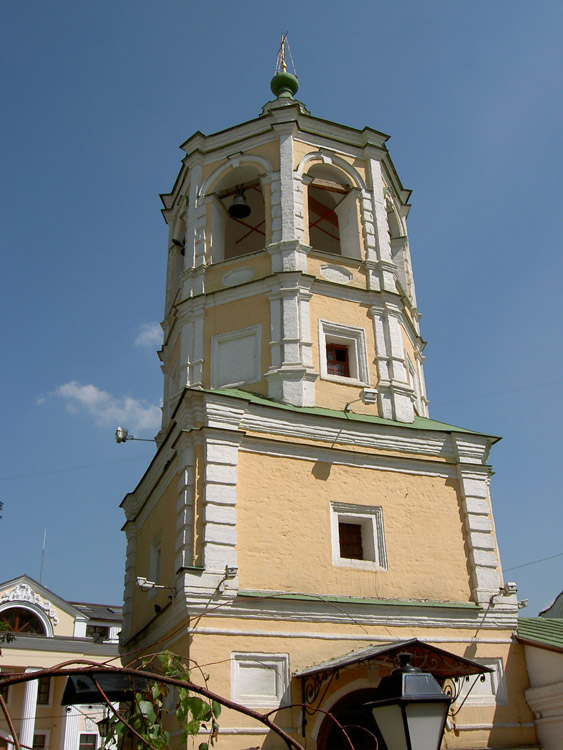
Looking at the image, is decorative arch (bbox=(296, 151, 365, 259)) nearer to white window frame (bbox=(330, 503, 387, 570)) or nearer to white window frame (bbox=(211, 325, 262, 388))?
white window frame (bbox=(211, 325, 262, 388))

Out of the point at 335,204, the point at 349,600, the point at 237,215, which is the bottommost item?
the point at 349,600

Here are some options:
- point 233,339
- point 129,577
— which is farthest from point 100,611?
point 233,339

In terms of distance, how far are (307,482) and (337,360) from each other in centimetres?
298

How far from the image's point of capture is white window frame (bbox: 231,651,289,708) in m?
9.84

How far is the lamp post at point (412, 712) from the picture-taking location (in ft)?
13.7

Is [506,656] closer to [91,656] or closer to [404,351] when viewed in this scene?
[404,351]

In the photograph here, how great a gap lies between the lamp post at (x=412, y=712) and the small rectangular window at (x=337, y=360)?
30.8 ft

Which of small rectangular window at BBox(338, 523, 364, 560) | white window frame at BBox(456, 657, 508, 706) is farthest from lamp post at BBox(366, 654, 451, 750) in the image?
small rectangular window at BBox(338, 523, 364, 560)

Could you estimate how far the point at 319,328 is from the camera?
13.6m

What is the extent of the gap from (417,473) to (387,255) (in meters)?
4.80

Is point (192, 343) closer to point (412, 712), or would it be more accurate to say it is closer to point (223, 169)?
point (223, 169)

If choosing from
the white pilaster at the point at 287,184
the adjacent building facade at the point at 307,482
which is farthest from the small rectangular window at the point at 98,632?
the white pilaster at the point at 287,184

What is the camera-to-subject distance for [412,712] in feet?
13.8

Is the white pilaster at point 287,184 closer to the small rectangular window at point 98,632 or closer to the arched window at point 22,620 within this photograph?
the arched window at point 22,620
